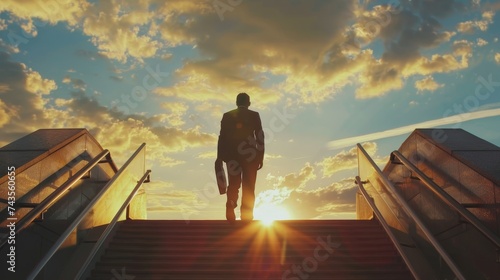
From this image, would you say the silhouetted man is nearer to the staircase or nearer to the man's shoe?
the man's shoe

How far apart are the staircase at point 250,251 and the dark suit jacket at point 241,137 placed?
3.52ft

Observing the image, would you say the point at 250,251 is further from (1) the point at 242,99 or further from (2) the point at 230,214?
(1) the point at 242,99

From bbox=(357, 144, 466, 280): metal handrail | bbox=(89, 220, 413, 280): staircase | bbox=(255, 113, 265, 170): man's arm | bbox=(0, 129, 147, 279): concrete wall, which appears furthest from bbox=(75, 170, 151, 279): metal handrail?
bbox=(357, 144, 466, 280): metal handrail

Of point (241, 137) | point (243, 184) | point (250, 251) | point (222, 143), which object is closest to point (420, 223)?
point (250, 251)

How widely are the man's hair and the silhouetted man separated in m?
0.13

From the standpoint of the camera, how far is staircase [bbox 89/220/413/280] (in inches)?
222

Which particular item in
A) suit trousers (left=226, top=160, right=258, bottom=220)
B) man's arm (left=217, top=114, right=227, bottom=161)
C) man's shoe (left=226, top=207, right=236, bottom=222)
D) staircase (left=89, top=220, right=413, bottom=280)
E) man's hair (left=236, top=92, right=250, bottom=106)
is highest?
man's hair (left=236, top=92, right=250, bottom=106)

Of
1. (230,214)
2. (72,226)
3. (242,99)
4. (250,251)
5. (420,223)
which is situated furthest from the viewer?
(242,99)

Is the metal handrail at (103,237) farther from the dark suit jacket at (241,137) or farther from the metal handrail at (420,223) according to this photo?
the metal handrail at (420,223)

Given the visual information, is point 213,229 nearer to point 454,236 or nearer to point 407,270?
point 407,270

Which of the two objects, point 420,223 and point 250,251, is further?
point 250,251

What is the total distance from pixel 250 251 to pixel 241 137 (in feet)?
7.05

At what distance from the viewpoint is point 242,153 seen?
7.75 m

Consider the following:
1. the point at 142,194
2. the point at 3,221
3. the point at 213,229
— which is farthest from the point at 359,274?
the point at 142,194
